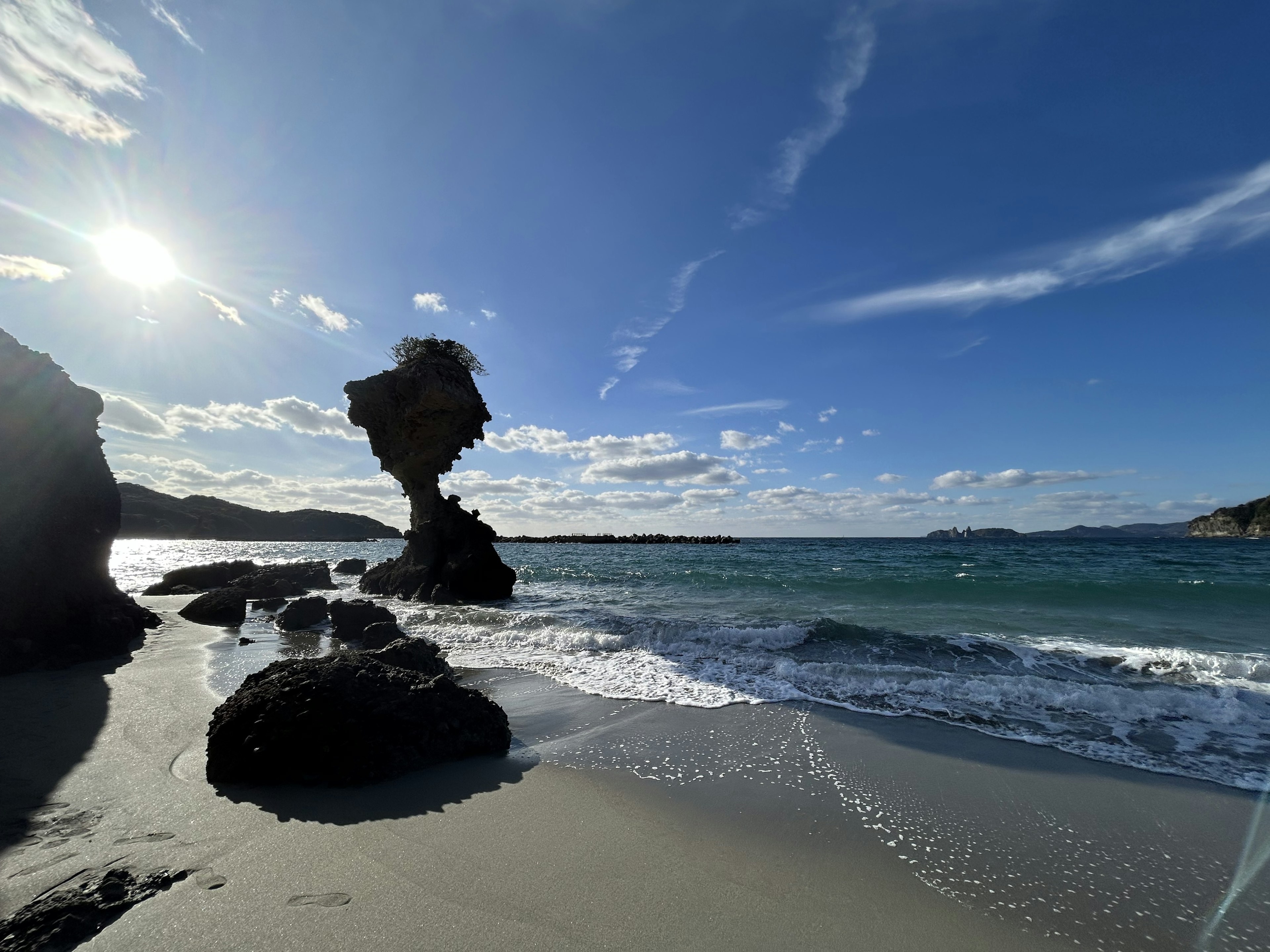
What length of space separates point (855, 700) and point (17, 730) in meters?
9.66

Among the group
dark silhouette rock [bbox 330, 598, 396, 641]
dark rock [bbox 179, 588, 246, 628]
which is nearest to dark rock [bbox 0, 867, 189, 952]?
dark silhouette rock [bbox 330, 598, 396, 641]

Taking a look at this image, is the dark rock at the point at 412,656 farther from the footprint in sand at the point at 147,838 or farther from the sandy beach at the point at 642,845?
the footprint in sand at the point at 147,838

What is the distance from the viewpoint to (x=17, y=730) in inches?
199

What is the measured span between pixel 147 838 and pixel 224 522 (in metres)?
140

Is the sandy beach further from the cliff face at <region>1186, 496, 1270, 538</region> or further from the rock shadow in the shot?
the cliff face at <region>1186, 496, 1270, 538</region>

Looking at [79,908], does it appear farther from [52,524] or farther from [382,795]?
[52,524]

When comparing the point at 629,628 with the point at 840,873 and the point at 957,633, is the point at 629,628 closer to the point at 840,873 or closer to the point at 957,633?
the point at 957,633

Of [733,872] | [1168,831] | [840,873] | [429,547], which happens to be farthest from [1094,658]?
[429,547]

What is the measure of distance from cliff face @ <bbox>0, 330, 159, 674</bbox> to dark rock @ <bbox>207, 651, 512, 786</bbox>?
18.9 feet

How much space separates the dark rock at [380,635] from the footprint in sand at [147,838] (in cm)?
616

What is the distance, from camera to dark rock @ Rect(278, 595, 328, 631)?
1312cm

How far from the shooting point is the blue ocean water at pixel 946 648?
6.59 m

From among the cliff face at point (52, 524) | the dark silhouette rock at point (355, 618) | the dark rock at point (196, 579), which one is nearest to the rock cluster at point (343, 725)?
the cliff face at point (52, 524)

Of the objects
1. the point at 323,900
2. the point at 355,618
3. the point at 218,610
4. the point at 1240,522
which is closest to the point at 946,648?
the point at 323,900
